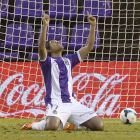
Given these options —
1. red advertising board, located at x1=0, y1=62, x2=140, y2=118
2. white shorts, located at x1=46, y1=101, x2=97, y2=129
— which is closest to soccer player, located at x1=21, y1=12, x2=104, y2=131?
white shorts, located at x1=46, y1=101, x2=97, y2=129

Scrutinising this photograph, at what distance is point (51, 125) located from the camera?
5203 millimetres

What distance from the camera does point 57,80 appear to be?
18.4 ft

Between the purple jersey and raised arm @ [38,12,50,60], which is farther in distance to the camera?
the purple jersey

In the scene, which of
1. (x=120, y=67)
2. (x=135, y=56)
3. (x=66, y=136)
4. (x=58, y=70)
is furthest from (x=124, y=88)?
(x=66, y=136)

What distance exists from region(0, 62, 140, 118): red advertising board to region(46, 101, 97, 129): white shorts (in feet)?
8.86

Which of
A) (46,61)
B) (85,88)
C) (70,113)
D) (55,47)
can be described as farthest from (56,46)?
(85,88)

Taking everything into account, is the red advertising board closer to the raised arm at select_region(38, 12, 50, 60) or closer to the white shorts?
the white shorts

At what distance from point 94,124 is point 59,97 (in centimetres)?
60

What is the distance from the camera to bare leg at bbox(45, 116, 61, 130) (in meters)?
5.20

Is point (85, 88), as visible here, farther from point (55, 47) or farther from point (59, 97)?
point (59, 97)

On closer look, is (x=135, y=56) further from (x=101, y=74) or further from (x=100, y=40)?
(x=101, y=74)

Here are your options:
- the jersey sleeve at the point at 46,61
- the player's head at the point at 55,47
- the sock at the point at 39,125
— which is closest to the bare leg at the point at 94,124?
the sock at the point at 39,125

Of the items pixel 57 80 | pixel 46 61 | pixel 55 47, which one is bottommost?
pixel 57 80

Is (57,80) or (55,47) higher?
(55,47)
